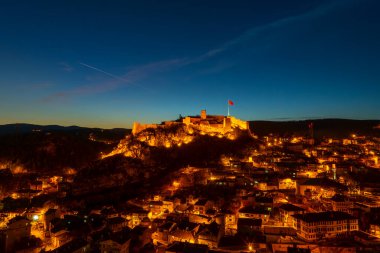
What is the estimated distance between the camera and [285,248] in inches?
1050

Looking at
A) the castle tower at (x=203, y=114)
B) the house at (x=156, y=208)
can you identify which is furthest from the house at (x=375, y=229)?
the castle tower at (x=203, y=114)

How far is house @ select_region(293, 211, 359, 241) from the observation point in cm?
2945

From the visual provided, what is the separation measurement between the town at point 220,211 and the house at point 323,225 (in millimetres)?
102

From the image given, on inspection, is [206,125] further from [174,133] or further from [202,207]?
[202,207]

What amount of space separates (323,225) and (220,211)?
1196 cm

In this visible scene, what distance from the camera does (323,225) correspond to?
29797mm

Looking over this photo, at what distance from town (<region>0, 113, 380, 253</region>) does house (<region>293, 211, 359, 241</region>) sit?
10 cm

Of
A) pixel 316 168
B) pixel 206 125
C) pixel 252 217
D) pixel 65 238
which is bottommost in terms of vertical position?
pixel 65 238

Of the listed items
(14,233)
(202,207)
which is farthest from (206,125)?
(14,233)

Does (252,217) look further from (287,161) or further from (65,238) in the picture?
(287,161)

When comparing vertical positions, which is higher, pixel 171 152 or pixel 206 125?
pixel 206 125

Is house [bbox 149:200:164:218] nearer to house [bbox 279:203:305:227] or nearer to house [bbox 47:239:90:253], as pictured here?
house [bbox 47:239:90:253]

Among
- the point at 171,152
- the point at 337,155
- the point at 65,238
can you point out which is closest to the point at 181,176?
the point at 171,152

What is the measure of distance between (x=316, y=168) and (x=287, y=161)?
263 inches
